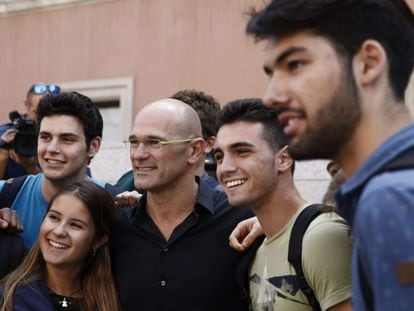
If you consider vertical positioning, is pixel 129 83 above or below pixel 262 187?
above

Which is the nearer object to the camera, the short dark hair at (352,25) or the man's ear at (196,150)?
the short dark hair at (352,25)

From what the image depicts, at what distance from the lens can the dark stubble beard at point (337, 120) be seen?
1.40 meters

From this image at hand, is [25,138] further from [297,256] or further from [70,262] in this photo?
[297,256]

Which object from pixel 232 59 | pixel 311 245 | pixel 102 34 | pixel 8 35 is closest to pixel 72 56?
pixel 102 34

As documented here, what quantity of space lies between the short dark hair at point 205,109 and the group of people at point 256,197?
2cm

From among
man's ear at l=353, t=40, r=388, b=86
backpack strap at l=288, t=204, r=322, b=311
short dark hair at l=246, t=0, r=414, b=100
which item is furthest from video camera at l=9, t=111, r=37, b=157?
man's ear at l=353, t=40, r=388, b=86

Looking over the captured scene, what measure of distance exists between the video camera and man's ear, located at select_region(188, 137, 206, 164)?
1416mm

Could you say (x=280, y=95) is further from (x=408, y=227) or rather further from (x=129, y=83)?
(x=129, y=83)

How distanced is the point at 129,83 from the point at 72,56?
0.97 meters

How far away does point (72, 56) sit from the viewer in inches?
325

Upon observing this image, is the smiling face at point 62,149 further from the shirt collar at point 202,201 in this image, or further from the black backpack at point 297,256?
the black backpack at point 297,256

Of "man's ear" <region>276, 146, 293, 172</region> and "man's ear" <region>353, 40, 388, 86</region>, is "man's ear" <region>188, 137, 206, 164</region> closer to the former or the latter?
"man's ear" <region>276, 146, 293, 172</region>

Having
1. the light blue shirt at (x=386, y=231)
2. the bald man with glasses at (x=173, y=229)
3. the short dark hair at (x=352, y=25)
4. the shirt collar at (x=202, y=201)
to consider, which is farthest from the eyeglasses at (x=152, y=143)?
the light blue shirt at (x=386, y=231)

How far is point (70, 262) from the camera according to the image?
9.25 feet
